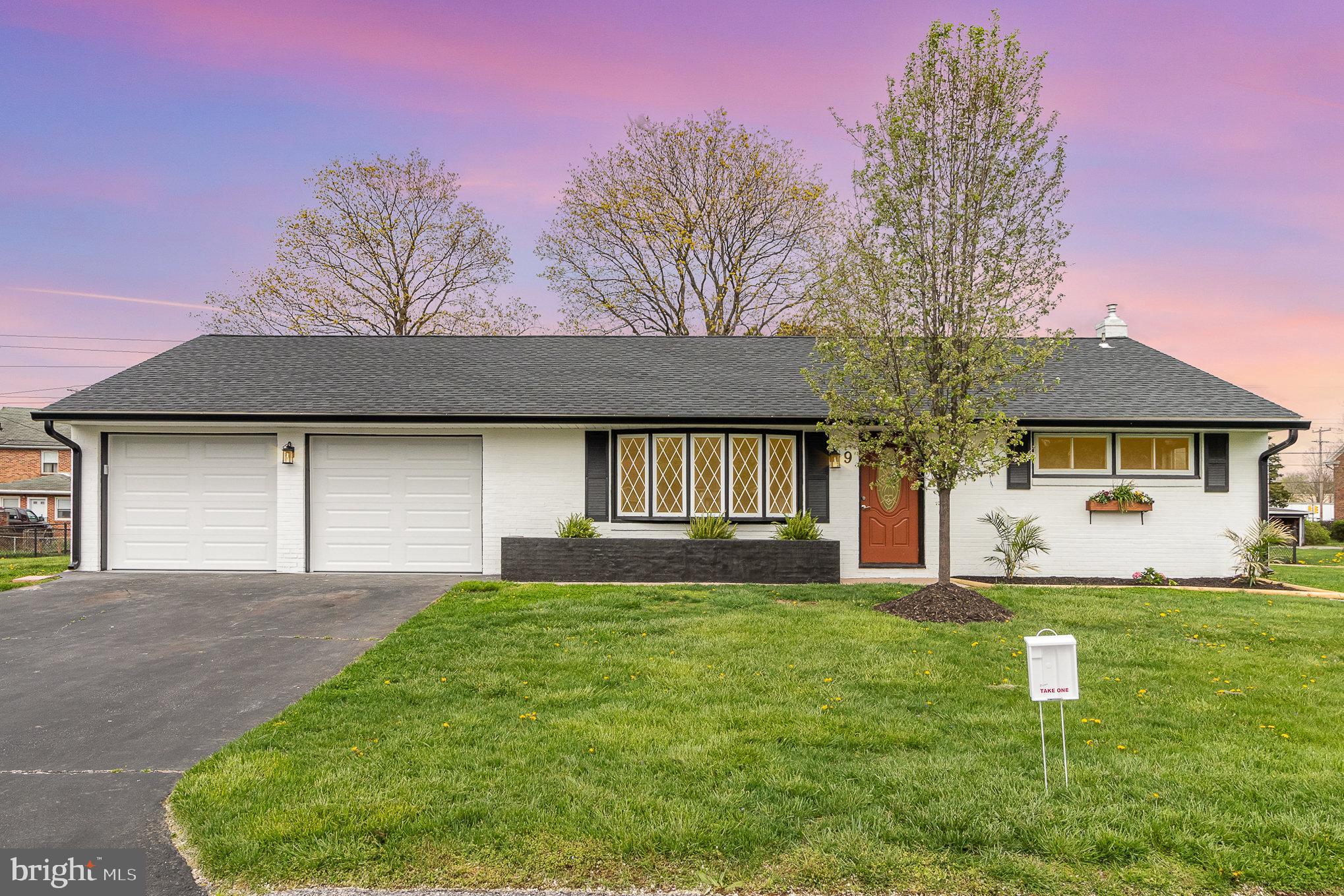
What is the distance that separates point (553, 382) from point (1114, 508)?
9.46 metres

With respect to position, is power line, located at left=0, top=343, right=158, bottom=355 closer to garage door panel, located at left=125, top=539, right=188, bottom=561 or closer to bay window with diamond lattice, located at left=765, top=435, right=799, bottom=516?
garage door panel, located at left=125, top=539, right=188, bottom=561

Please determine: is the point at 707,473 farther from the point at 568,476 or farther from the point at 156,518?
the point at 156,518

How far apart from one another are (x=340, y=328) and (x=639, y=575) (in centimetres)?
1795

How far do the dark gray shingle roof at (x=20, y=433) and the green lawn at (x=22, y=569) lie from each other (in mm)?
31207

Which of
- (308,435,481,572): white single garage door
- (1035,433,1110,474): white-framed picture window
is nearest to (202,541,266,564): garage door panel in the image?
(308,435,481,572): white single garage door

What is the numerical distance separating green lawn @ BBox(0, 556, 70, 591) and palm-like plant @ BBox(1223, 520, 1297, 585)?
60.1 ft

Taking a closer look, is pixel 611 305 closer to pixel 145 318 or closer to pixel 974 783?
pixel 145 318

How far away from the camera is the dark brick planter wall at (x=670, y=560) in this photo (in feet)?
34.4

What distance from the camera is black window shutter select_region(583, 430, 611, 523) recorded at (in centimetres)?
1135

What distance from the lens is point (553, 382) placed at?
12.4 meters

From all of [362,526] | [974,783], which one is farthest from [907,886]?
[362,526]

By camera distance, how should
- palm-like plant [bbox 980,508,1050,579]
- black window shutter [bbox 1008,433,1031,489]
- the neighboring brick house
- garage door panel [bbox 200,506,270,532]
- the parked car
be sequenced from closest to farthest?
palm-like plant [bbox 980,508,1050,579], black window shutter [bbox 1008,433,1031,489], garage door panel [bbox 200,506,270,532], the parked car, the neighboring brick house

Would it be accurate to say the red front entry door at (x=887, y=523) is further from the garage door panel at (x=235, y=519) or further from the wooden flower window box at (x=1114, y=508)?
the garage door panel at (x=235, y=519)

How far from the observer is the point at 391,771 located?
3.73m
